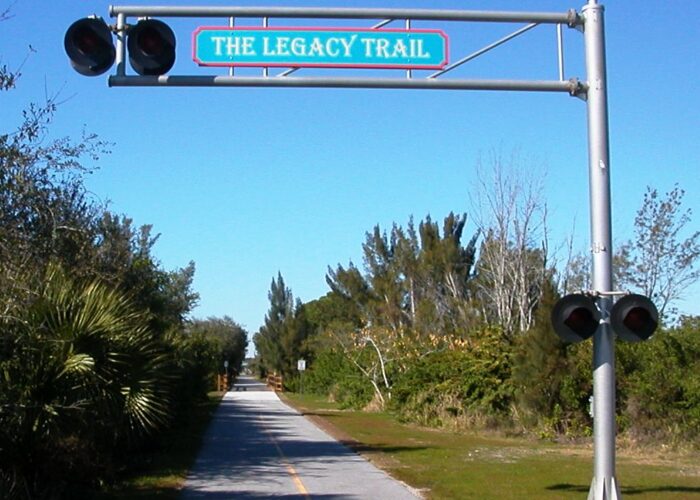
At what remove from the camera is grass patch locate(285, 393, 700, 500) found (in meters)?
18.6

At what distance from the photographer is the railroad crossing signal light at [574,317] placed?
10688 millimetres

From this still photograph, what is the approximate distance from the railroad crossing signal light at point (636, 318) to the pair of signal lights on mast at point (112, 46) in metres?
5.43

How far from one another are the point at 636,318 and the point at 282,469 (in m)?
13.0

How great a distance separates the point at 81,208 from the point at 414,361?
1090 inches

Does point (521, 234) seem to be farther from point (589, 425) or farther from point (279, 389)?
point (279, 389)

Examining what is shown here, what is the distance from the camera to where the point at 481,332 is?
129 ft

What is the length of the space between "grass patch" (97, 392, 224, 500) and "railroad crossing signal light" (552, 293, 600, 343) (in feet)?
28.1

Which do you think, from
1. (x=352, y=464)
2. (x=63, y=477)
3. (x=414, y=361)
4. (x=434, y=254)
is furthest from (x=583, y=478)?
(x=434, y=254)

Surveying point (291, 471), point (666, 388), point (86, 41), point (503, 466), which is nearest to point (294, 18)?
point (86, 41)

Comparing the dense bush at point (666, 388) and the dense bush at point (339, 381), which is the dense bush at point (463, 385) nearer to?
the dense bush at point (666, 388)

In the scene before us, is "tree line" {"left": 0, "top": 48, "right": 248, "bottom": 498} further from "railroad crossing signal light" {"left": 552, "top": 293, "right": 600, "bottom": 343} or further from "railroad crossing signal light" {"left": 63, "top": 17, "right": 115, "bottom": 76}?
"railroad crossing signal light" {"left": 552, "top": 293, "right": 600, "bottom": 343}

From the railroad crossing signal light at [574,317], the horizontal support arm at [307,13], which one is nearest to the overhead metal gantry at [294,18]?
the horizontal support arm at [307,13]

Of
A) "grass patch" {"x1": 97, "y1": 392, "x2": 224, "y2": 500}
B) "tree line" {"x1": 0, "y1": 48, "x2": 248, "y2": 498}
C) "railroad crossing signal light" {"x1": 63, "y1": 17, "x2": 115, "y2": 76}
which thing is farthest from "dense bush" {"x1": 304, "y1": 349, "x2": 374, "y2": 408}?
"railroad crossing signal light" {"x1": 63, "y1": 17, "x2": 115, "y2": 76}

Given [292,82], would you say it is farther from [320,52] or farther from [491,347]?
[491,347]
